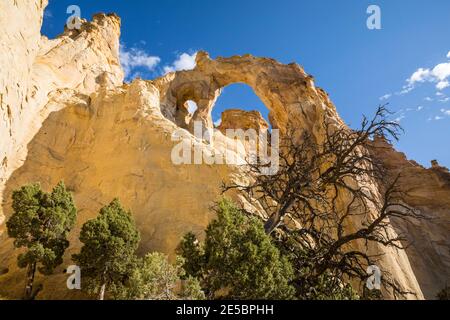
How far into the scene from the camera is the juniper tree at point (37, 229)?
15398mm

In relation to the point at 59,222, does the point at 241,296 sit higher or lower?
lower

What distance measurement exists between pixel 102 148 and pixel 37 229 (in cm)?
1041

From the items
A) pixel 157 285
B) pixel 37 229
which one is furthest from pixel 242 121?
pixel 157 285

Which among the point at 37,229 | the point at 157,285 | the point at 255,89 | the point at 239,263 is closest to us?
the point at 157,285

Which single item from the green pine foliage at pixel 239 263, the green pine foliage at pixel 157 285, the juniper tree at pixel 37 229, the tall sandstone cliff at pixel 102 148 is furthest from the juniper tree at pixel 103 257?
the green pine foliage at pixel 157 285

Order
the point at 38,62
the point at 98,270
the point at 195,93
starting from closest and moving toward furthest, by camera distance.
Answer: the point at 98,270 → the point at 38,62 → the point at 195,93

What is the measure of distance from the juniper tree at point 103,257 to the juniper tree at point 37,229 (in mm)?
1765

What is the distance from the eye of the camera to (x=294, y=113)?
38969 mm

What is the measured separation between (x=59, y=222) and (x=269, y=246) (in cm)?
1057

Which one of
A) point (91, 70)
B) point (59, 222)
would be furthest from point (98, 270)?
point (91, 70)

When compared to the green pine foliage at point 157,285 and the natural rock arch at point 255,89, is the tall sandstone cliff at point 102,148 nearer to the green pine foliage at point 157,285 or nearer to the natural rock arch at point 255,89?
the natural rock arch at point 255,89

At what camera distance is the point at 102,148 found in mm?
25484

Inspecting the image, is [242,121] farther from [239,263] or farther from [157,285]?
[157,285]
